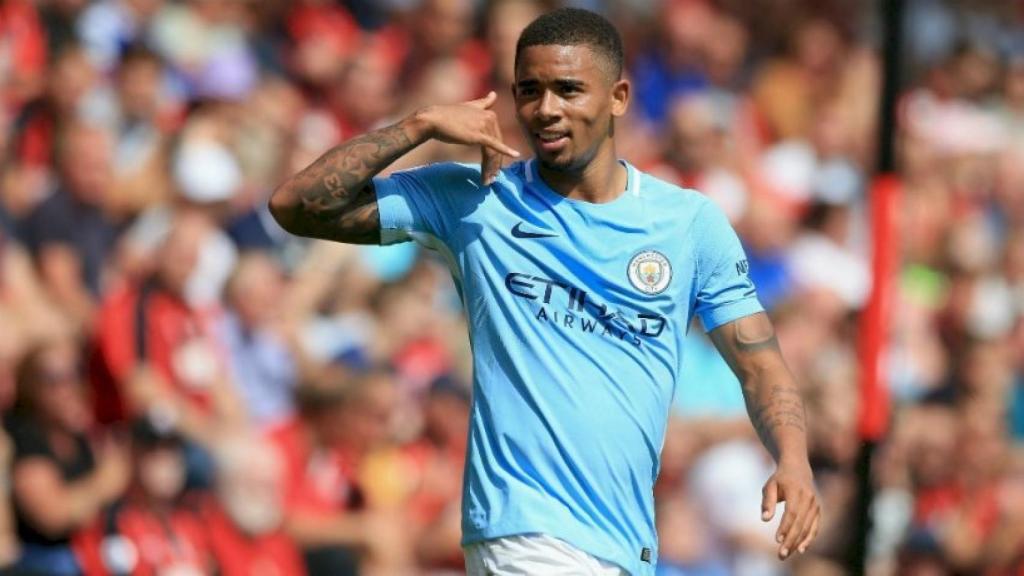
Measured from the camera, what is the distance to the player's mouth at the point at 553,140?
5.29 m

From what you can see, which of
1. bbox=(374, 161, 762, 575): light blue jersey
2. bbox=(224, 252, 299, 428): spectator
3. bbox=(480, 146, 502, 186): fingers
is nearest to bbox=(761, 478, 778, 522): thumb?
bbox=(374, 161, 762, 575): light blue jersey

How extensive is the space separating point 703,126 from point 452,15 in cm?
178

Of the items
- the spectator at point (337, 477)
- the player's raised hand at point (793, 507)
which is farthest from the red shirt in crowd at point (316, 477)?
the player's raised hand at point (793, 507)

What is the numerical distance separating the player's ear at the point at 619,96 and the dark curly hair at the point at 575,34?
1.3 inches

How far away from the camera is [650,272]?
5.30m

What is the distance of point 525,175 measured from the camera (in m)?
5.46

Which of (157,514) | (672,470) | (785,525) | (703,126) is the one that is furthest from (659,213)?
(703,126)

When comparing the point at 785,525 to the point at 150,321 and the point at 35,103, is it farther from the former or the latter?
the point at 35,103

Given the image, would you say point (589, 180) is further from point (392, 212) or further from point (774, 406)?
point (774, 406)

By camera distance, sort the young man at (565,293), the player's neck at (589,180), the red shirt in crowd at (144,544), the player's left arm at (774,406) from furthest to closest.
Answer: the red shirt in crowd at (144,544) < the player's neck at (589,180) < the young man at (565,293) < the player's left arm at (774,406)

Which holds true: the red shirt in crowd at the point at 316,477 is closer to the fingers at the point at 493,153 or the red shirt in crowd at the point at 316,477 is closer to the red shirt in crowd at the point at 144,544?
the red shirt in crowd at the point at 144,544

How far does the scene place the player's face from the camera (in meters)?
5.27

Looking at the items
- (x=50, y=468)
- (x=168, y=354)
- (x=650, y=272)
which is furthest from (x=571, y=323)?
(x=168, y=354)

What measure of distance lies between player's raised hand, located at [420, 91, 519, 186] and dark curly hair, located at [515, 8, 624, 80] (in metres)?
0.24
